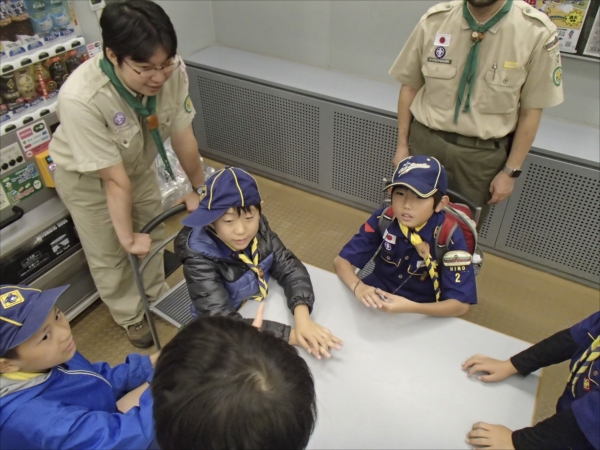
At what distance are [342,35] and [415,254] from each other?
82.2 inches

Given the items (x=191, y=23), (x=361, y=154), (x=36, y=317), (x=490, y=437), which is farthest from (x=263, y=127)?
(x=490, y=437)

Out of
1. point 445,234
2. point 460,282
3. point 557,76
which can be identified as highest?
point 557,76

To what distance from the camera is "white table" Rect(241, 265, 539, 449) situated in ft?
3.92

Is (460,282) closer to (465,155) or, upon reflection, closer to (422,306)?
(422,306)

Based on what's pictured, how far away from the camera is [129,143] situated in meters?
1.88

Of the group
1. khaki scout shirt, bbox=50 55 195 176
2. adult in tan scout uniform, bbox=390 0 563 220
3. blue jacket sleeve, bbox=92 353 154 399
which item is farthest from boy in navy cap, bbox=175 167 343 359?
adult in tan scout uniform, bbox=390 0 563 220

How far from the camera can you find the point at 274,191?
359 cm

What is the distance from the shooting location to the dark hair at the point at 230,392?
70 cm

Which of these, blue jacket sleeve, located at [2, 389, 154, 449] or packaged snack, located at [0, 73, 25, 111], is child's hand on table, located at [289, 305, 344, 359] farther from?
packaged snack, located at [0, 73, 25, 111]

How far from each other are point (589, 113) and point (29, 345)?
2.97 m

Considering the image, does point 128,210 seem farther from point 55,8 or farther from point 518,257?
point 518,257

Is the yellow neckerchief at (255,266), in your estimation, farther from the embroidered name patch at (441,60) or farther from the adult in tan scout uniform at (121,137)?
the embroidered name patch at (441,60)

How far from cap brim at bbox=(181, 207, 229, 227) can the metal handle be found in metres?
1.04

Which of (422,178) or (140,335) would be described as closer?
(422,178)
